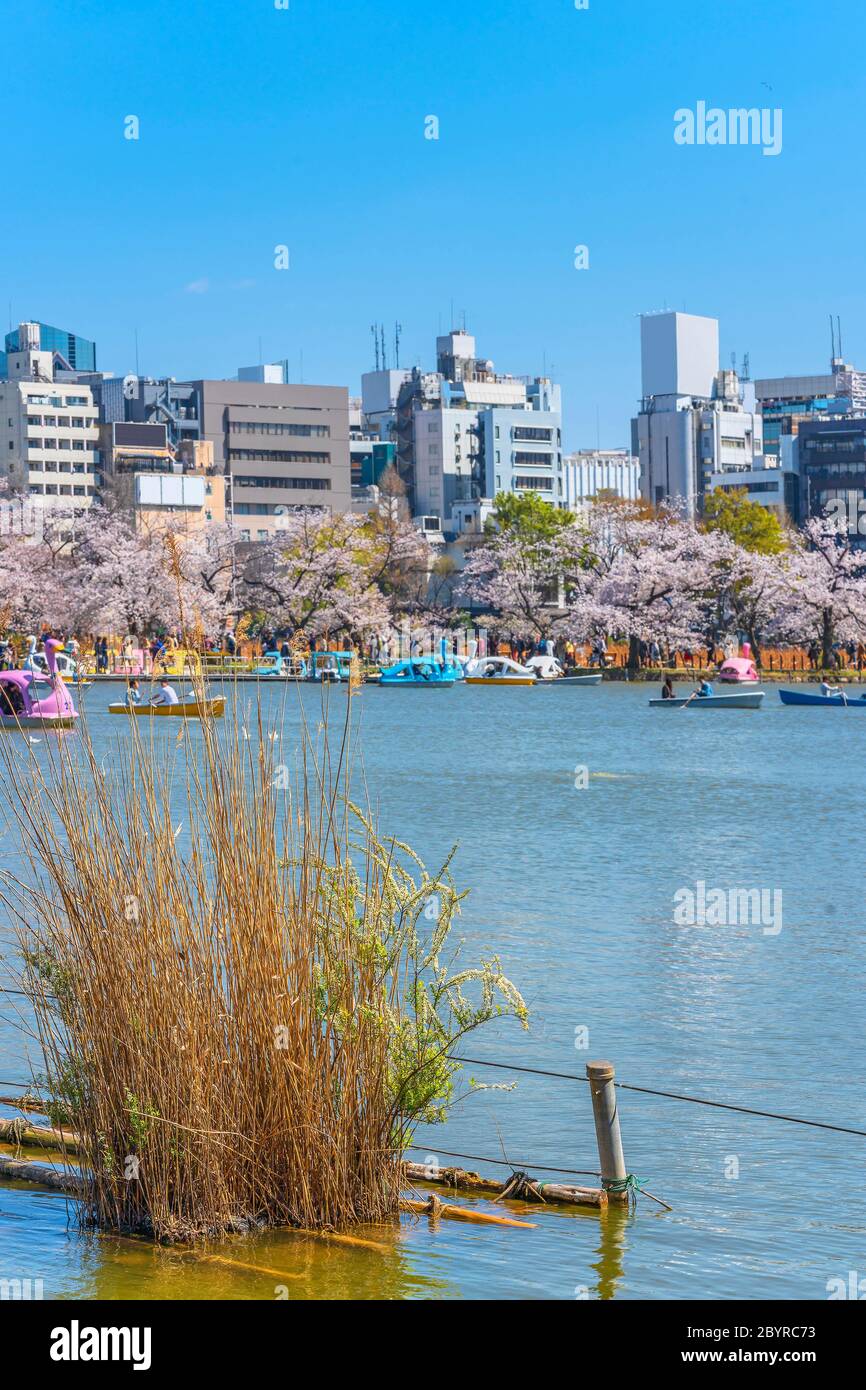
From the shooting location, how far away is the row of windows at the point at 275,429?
14512 centimetres

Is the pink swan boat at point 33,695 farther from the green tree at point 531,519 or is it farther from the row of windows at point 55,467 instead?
the row of windows at point 55,467

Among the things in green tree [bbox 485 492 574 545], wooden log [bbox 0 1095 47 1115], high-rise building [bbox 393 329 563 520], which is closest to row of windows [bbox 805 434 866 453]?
high-rise building [bbox 393 329 563 520]

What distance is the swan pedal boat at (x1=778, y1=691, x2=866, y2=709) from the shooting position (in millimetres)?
66938

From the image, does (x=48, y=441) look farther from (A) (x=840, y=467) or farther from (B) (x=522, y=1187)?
(B) (x=522, y=1187)

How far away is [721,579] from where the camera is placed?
297 ft

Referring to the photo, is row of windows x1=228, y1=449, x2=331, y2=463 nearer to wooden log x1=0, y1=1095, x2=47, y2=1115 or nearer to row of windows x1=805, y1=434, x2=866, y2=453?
Result: row of windows x1=805, y1=434, x2=866, y2=453

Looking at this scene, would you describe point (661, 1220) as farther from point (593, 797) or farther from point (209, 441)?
point (209, 441)

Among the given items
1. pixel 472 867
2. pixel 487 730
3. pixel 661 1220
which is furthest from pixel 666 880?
pixel 487 730

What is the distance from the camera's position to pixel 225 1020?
8727 millimetres

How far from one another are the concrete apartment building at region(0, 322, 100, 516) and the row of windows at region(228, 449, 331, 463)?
521 inches

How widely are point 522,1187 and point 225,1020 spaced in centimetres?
229

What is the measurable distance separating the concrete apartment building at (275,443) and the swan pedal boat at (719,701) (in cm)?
7852

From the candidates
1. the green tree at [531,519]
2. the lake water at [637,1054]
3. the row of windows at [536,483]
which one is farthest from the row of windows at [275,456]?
the lake water at [637,1054]
